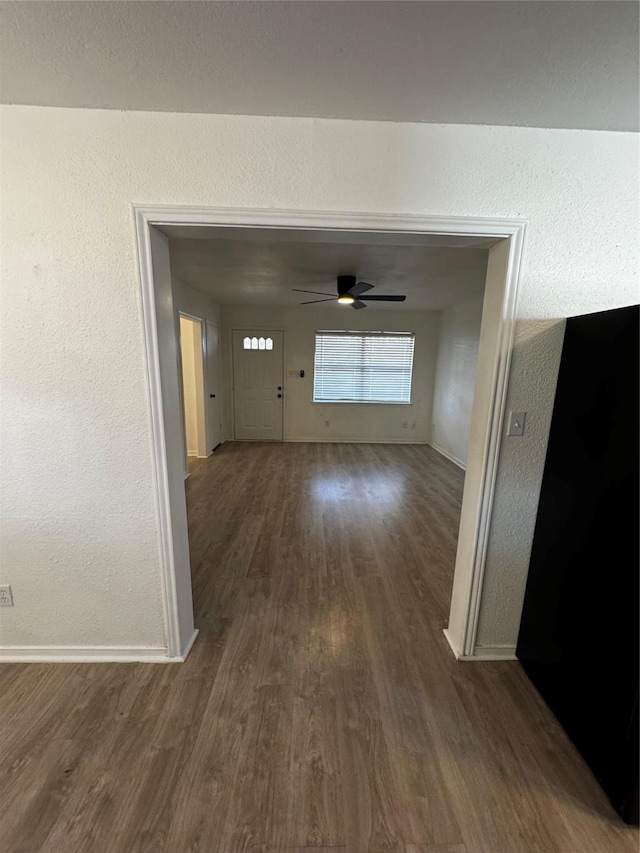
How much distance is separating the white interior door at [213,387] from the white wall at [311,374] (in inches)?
16.0

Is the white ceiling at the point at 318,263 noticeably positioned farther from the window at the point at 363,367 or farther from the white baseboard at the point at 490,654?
the white baseboard at the point at 490,654

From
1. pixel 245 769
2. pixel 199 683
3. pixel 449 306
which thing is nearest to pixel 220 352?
pixel 449 306

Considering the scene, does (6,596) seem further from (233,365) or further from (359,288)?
(233,365)

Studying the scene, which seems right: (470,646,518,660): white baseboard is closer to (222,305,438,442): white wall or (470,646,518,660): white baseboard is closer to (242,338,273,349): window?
(222,305,438,442): white wall

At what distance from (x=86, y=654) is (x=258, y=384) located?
4.76 meters

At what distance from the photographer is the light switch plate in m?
1.53

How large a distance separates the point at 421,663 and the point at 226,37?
8.24 feet

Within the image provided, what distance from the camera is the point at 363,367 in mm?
6156

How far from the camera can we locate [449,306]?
17.9 ft

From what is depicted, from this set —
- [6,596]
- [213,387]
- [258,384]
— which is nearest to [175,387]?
[6,596]

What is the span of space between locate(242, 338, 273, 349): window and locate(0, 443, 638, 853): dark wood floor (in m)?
4.35

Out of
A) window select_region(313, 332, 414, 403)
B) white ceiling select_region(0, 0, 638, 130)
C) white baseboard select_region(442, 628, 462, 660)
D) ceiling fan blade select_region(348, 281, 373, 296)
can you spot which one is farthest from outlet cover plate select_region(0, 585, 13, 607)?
window select_region(313, 332, 414, 403)

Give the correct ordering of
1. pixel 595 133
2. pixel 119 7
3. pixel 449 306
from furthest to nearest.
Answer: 1. pixel 449 306
2. pixel 595 133
3. pixel 119 7

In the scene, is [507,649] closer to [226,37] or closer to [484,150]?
[484,150]
